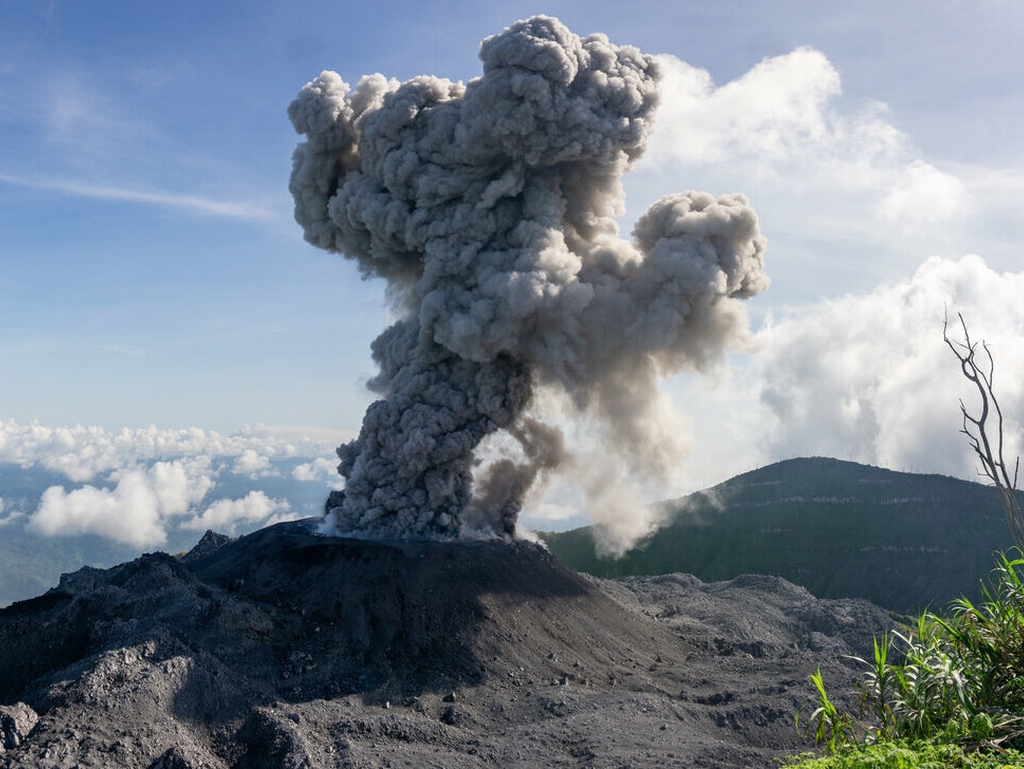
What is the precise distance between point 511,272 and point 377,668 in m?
18.3

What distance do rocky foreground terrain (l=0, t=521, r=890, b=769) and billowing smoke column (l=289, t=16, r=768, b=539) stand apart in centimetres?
469

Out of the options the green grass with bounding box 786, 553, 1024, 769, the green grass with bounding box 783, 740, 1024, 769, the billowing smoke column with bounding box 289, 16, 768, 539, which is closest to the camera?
the green grass with bounding box 783, 740, 1024, 769

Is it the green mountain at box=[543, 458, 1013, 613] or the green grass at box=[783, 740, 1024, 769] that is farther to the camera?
the green mountain at box=[543, 458, 1013, 613]

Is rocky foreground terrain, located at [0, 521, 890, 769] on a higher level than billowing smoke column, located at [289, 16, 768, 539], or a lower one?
lower

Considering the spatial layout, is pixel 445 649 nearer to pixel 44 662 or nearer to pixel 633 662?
pixel 633 662

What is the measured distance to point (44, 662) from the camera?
26203 millimetres

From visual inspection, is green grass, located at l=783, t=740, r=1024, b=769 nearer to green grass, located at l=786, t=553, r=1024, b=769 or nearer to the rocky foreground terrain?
green grass, located at l=786, t=553, r=1024, b=769

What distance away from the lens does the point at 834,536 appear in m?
88.9

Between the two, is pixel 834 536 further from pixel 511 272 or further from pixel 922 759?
pixel 922 759

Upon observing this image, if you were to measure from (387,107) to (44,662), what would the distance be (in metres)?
29.8

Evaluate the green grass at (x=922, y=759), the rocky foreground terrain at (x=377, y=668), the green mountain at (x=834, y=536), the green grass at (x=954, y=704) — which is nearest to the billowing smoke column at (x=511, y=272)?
the rocky foreground terrain at (x=377, y=668)

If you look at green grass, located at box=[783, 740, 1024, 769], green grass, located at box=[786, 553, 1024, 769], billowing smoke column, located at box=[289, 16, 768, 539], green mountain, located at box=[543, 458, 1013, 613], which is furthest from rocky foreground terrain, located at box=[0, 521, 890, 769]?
green mountain, located at box=[543, 458, 1013, 613]

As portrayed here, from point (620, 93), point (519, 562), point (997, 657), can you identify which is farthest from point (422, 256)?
point (997, 657)

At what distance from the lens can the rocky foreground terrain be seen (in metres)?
22.7
